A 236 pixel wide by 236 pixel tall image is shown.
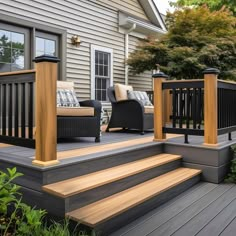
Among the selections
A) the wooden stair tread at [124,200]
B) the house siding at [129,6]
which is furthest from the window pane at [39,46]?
the wooden stair tread at [124,200]

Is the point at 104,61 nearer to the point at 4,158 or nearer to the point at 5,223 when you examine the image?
the point at 4,158

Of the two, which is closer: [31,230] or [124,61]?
[31,230]

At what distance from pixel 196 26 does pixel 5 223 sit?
6475mm

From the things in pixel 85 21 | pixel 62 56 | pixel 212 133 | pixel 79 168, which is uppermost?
pixel 85 21

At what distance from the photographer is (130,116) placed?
17.1ft

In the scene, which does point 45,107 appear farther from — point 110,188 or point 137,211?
point 137,211

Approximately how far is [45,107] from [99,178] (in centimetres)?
83

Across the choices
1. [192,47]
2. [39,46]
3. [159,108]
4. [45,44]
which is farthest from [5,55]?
[192,47]

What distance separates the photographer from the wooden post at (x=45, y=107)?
2.57 m

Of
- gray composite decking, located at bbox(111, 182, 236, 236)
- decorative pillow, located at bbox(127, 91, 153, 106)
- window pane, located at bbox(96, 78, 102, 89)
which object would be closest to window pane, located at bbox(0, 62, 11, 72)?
decorative pillow, located at bbox(127, 91, 153, 106)

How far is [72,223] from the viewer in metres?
2.34

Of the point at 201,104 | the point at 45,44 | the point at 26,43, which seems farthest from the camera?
the point at 45,44

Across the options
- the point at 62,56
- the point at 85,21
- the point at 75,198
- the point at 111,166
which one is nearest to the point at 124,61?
the point at 85,21

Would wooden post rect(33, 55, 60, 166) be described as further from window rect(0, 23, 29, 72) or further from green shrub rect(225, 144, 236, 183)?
window rect(0, 23, 29, 72)
